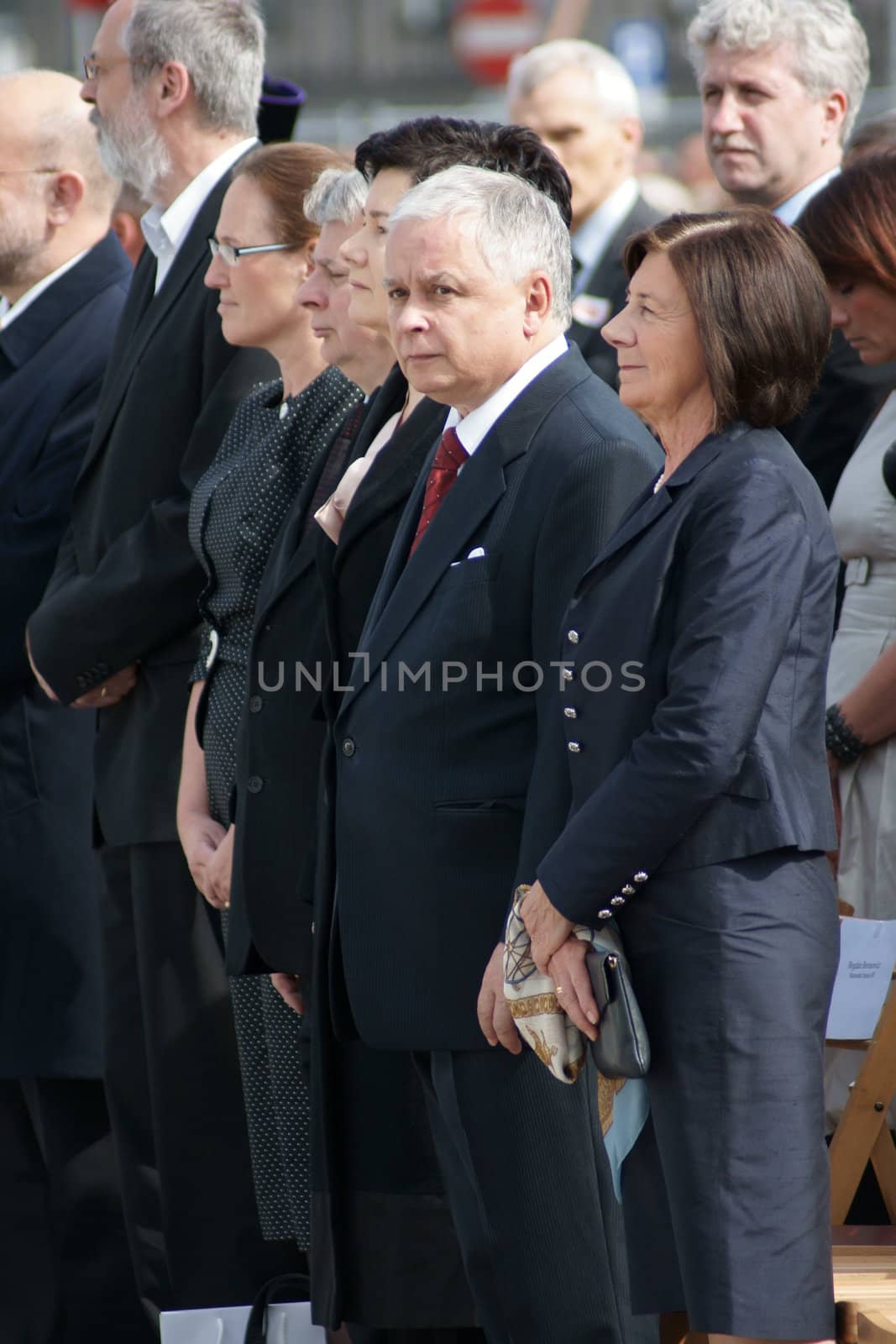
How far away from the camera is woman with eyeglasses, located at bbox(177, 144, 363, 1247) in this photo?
3.53m

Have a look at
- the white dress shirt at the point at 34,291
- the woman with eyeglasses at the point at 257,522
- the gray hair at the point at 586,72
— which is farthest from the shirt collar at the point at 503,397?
the gray hair at the point at 586,72

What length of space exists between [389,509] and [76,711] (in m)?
1.57

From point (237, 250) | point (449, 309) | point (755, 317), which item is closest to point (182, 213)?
point (237, 250)

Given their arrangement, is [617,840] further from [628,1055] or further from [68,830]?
[68,830]

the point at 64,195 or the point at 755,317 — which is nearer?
the point at 755,317

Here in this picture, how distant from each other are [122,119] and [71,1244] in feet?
7.96

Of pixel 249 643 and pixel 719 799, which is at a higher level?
pixel 719 799

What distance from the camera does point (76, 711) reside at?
4496mm

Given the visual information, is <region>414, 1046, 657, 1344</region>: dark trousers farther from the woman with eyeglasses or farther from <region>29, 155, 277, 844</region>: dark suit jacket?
<region>29, 155, 277, 844</region>: dark suit jacket

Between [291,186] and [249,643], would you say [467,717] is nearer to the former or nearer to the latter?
[249,643]

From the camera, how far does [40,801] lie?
4410 millimetres

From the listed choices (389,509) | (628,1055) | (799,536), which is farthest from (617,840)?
(389,509)

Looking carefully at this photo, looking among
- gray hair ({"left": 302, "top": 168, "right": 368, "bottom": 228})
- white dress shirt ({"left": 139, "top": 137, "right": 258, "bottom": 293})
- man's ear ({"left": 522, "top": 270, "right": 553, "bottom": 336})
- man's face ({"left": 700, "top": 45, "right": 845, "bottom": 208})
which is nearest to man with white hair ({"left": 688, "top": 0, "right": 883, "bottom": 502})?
man's face ({"left": 700, "top": 45, "right": 845, "bottom": 208})

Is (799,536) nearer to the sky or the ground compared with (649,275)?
nearer to the ground
